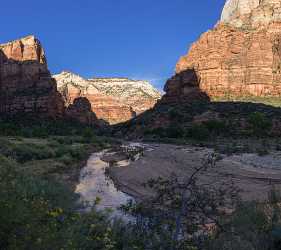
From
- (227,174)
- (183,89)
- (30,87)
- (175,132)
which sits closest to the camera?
(227,174)

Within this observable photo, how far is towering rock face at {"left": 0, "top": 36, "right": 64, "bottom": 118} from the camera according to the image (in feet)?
400

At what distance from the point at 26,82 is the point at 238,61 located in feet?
211

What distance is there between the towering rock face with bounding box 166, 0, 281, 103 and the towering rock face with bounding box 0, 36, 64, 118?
34.4 metres

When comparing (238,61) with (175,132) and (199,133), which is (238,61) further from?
(199,133)

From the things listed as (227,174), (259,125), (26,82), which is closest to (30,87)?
(26,82)

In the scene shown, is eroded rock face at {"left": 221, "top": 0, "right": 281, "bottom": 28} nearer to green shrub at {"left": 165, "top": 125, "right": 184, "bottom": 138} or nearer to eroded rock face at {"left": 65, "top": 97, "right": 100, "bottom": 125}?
eroded rock face at {"left": 65, "top": 97, "right": 100, "bottom": 125}

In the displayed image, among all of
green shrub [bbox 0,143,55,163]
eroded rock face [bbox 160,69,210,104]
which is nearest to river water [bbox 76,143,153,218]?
green shrub [bbox 0,143,55,163]

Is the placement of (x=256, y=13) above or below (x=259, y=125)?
above

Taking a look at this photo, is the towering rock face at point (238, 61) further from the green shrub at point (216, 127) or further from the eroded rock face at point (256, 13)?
the green shrub at point (216, 127)

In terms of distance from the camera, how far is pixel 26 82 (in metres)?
135

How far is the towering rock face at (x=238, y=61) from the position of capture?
107 m

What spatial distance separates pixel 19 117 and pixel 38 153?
295ft

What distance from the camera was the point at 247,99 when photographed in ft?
329

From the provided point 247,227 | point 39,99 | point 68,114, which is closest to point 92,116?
point 68,114
